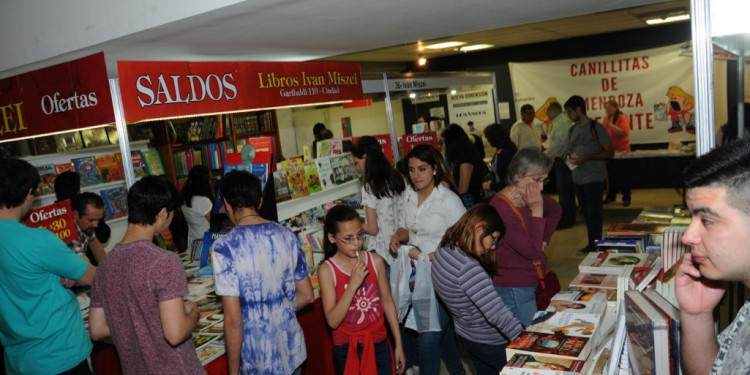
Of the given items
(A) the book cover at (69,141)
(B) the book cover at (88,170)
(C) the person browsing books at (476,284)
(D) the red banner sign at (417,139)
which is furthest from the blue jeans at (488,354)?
(A) the book cover at (69,141)

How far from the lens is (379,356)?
9.66 ft

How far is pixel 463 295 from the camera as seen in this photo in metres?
2.66

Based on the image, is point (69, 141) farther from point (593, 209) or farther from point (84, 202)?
point (593, 209)

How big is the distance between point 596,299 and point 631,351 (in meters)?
1.01

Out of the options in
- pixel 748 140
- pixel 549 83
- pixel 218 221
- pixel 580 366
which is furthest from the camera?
pixel 549 83

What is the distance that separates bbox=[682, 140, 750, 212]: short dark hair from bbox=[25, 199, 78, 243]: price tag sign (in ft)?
9.87

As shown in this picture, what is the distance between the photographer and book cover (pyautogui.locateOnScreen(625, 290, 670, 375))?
150 cm

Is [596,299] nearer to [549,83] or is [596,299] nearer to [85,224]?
[85,224]

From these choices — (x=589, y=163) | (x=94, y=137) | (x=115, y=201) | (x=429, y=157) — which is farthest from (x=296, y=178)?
(x=589, y=163)

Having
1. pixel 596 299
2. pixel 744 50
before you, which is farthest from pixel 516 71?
pixel 596 299

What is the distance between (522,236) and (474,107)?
843 cm

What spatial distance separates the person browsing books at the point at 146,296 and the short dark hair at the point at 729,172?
70.8 inches

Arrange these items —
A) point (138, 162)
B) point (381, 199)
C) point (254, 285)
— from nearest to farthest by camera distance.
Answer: point (254, 285), point (381, 199), point (138, 162)

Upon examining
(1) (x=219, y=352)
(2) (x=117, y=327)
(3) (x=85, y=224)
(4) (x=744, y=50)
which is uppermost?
(4) (x=744, y=50)
